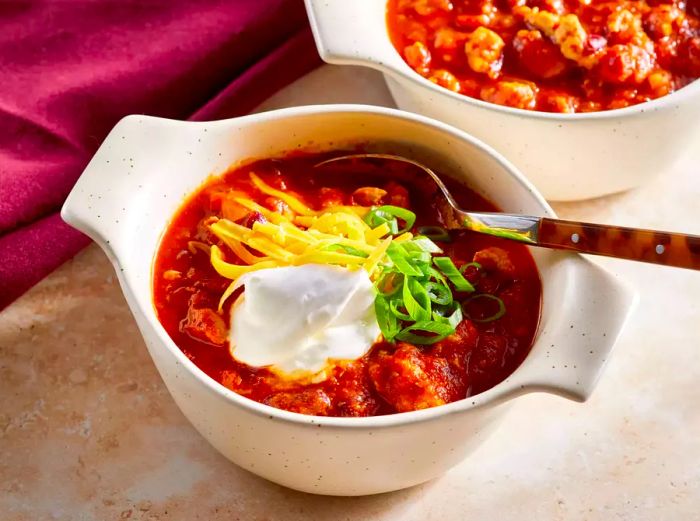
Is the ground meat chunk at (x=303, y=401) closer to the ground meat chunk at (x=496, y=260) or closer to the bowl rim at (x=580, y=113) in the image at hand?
the ground meat chunk at (x=496, y=260)

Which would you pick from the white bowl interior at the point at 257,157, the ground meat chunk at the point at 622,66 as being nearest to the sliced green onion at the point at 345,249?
the white bowl interior at the point at 257,157

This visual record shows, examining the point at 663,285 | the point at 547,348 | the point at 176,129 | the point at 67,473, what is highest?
the point at 176,129

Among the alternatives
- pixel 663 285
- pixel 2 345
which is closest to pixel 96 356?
pixel 2 345

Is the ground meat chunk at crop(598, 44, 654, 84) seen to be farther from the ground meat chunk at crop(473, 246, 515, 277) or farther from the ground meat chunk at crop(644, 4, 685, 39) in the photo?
the ground meat chunk at crop(473, 246, 515, 277)

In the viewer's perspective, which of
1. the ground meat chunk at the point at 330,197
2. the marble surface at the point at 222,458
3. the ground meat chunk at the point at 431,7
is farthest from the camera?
the ground meat chunk at the point at 431,7

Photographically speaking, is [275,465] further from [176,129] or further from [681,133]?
[681,133]

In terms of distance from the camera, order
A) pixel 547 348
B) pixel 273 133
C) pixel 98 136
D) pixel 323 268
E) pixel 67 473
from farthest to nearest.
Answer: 1. pixel 98 136
2. pixel 273 133
3. pixel 67 473
4. pixel 323 268
5. pixel 547 348

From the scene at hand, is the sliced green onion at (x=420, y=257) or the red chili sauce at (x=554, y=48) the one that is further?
the red chili sauce at (x=554, y=48)
